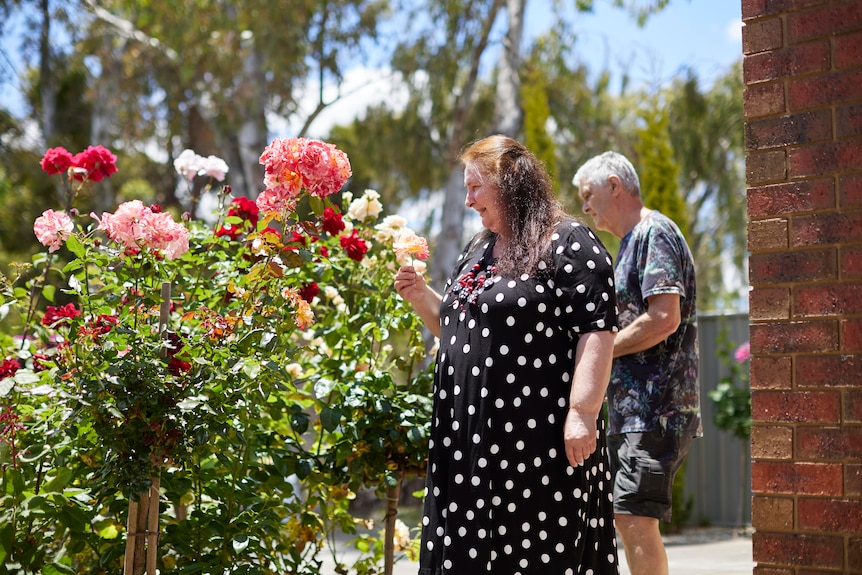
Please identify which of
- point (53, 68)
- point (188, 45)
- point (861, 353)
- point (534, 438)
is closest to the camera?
point (861, 353)

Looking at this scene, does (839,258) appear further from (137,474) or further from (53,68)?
(53,68)

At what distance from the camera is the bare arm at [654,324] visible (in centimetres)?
285

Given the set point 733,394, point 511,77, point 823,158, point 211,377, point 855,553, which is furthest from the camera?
point 511,77

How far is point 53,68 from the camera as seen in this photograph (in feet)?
58.1

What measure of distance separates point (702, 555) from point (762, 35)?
4802mm

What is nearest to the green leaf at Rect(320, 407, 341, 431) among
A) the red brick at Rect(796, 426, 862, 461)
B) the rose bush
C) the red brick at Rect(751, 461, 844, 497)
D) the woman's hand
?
the rose bush

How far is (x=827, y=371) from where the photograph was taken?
201 centimetres

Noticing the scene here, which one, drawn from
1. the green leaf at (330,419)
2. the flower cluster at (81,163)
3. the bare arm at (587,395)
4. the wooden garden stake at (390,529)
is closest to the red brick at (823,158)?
the bare arm at (587,395)

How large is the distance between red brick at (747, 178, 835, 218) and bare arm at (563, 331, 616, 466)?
48cm

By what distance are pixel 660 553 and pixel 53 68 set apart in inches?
690

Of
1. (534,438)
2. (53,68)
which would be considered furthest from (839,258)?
(53,68)

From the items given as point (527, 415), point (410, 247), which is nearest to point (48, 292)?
point (410, 247)

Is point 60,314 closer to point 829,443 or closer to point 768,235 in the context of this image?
point 768,235

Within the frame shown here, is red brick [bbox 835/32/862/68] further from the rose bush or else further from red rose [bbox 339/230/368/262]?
red rose [bbox 339/230/368/262]
